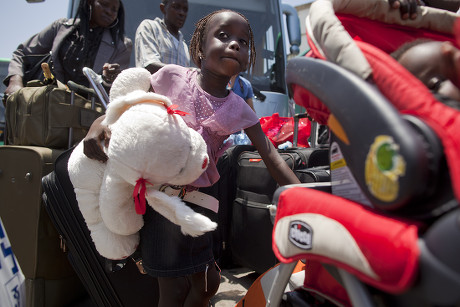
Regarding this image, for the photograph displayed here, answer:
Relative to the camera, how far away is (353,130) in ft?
2.06

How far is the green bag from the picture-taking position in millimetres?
1624

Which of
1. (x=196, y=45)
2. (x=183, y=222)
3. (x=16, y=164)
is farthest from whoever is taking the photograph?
(x=16, y=164)

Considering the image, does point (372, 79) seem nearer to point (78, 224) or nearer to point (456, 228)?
point (456, 228)

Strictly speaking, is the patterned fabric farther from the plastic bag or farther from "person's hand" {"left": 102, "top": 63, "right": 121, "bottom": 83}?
the plastic bag

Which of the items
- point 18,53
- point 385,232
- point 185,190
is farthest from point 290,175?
point 18,53

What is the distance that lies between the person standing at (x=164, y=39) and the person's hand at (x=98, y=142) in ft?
3.60

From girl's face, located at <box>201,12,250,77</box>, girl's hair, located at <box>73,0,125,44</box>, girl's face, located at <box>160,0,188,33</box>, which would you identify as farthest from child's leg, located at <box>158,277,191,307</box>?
girl's face, located at <box>160,0,188,33</box>

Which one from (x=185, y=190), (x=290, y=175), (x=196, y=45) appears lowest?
(x=185, y=190)

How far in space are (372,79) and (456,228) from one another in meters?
0.34

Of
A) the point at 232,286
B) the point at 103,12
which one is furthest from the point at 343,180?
the point at 103,12

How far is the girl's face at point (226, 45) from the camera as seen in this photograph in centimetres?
120

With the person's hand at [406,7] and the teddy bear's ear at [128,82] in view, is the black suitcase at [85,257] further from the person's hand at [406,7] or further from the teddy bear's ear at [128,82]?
the person's hand at [406,7]

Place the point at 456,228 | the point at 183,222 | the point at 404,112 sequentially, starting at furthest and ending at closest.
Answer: the point at 183,222, the point at 404,112, the point at 456,228

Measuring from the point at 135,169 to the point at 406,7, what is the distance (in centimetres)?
90
